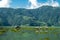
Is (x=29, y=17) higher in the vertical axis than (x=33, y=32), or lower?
higher

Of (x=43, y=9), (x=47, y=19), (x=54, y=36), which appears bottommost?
(x=54, y=36)

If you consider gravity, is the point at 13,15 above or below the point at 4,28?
above

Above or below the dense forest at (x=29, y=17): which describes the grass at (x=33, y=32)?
below

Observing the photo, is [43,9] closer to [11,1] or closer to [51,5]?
[51,5]

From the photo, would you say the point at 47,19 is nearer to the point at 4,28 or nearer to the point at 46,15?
the point at 46,15

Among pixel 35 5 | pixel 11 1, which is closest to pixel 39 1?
pixel 35 5

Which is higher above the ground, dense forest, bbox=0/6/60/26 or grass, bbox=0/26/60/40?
dense forest, bbox=0/6/60/26
